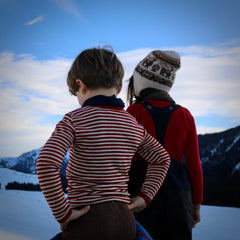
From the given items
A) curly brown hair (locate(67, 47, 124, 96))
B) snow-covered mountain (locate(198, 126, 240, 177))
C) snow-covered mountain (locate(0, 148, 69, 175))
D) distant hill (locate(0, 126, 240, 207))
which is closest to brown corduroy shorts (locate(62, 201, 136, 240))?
curly brown hair (locate(67, 47, 124, 96))

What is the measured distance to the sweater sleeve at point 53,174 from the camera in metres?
0.79

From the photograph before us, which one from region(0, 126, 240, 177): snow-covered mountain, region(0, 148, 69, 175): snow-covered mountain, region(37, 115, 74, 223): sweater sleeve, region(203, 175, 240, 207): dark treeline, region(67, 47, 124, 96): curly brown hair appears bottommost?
region(0, 148, 69, 175): snow-covered mountain

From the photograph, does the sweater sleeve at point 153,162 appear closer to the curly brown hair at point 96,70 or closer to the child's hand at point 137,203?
the child's hand at point 137,203

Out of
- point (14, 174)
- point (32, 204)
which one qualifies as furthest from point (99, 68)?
point (14, 174)

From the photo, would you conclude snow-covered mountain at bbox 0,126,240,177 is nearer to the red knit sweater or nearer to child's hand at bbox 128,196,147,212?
the red knit sweater

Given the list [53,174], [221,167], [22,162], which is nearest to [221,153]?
[221,167]

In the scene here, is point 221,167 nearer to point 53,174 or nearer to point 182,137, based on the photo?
point 182,137

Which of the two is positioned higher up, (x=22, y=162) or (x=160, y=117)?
(x=160, y=117)

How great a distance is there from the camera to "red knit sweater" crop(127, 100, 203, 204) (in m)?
1.41

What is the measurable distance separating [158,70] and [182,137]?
15.0 inches

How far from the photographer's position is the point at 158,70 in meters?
1.50

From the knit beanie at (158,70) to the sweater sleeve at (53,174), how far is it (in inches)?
31.6

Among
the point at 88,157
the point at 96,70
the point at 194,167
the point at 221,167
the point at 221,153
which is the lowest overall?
the point at 221,167

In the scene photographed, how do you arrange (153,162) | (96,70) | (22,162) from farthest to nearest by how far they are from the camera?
(22,162) → (153,162) → (96,70)
